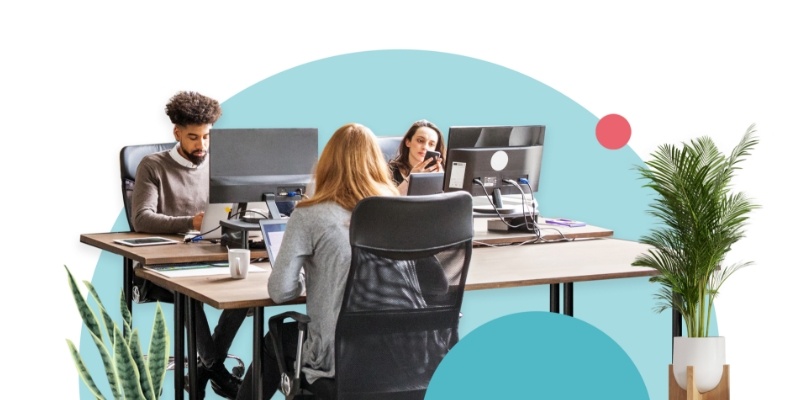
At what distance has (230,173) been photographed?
203 inches

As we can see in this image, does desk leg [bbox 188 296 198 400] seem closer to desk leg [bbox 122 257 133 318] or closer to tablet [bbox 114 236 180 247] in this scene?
tablet [bbox 114 236 180 247]

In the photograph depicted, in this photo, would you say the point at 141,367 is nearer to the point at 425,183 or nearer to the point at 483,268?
the point at 483,268

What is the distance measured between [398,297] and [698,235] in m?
1.61

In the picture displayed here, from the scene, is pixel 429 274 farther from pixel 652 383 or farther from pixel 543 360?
pixel 652 383

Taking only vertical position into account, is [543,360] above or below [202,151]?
below

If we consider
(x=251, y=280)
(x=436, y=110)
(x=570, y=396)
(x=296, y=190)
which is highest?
(x=436, y=110)

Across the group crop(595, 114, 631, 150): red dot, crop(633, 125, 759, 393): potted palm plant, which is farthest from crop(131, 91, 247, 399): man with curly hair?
crop(595, 114, 631, 150): red dot

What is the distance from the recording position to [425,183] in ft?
18.9

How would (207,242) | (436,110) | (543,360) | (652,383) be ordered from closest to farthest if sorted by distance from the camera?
(543,360) → (207,242) → (652,383) → (436,110)

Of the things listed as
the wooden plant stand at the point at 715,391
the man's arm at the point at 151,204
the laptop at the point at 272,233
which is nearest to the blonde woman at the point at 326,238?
the laptop at the point at 272,233

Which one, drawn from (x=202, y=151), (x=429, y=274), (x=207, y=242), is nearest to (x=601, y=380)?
(x=429, y=274)

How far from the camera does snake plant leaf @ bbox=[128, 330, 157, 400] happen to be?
4613mm

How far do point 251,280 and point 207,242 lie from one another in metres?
0.90

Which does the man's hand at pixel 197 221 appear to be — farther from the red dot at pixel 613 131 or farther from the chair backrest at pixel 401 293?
the red dot at pixel 613 131
